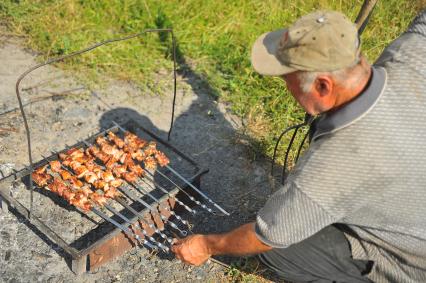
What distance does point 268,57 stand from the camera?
3172mm

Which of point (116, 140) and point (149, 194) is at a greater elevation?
point (116, 140)

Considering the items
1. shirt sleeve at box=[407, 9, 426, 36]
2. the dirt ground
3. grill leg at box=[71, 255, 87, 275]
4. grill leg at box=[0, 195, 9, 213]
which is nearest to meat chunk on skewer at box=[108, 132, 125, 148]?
the dirt ground

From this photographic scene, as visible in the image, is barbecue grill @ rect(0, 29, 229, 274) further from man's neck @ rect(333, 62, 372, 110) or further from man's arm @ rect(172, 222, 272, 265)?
man's neck @ rect(333, 62, 372, 110)

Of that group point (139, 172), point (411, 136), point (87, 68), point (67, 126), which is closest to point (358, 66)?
point (411, 136)

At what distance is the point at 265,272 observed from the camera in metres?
4.29

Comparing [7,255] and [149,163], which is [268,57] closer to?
[149,163]

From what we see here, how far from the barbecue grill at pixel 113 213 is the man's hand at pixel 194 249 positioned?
38 cm

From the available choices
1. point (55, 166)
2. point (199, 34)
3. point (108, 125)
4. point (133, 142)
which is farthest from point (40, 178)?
point (199, 34)

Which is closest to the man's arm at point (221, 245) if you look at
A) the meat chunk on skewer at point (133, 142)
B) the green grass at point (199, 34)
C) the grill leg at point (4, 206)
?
the meat chunk on skewer at point (133, 142)

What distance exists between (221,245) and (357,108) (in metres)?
1.32

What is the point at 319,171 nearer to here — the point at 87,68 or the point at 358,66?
the point at 358,66

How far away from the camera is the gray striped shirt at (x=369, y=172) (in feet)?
9.61

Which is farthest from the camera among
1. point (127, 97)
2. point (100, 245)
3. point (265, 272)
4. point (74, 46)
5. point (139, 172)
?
point (74, 46)

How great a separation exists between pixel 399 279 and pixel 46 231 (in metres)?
2.61
